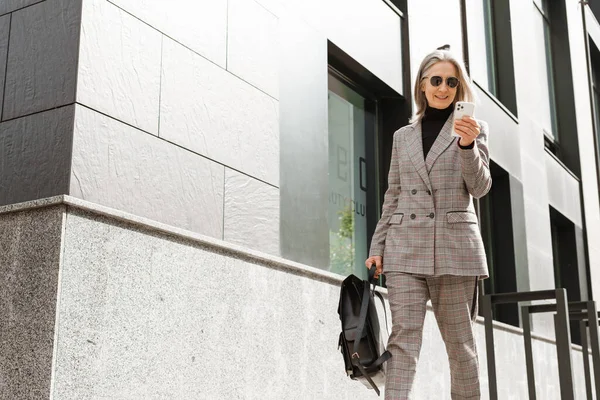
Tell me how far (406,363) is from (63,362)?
1.61 metres

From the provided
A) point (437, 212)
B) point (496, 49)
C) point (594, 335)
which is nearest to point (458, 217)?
point (437, 212)

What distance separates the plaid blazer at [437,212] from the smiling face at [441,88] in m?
0.11

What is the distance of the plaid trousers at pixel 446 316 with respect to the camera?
12.2 feet

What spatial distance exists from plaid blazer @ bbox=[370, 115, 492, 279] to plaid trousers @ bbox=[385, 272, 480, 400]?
0.30ft

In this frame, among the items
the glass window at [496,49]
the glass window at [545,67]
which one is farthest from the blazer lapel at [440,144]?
the glass window at [545,67]

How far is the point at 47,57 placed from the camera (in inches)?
157

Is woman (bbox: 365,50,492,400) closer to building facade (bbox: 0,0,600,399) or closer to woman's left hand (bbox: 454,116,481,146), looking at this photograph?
woman's left hand (bbox: 454,116,481,146)

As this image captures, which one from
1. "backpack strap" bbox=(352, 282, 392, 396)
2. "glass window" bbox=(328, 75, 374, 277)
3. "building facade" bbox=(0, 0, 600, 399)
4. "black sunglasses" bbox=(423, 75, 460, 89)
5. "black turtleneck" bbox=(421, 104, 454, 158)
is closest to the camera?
"building facade" bbox=(0, 0, 600, 399)

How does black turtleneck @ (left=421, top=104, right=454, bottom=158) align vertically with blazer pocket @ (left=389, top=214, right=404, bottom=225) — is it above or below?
above

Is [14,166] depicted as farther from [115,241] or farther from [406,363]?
[406,363]

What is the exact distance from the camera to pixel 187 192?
14.7 feet

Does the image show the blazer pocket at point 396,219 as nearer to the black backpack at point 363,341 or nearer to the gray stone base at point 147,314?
the black backpack at point 363,341

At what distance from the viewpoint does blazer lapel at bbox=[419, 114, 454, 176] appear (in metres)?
3.95

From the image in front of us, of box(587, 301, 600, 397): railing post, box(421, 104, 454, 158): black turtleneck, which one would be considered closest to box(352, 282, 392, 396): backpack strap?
box(421, 104, 454, 158): black turtleneck
